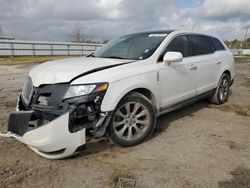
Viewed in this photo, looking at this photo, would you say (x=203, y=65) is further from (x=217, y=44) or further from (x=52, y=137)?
(x=52, y=137)

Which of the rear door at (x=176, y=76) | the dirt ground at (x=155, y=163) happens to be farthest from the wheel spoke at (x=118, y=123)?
the rear door at (x=176, y=76)

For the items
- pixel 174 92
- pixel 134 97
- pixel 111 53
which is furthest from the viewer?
pixel 111 53

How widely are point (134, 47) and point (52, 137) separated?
2.08 m

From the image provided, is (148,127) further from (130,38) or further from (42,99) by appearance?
(130,38)

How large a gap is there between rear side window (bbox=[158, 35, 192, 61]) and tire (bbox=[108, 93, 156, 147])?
0.85 m

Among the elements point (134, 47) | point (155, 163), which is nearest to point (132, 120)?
point (155, 163)

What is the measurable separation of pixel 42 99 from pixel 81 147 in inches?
30.1

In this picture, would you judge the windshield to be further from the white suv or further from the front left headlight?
the front left headlight

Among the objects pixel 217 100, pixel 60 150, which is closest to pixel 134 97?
pixel 60 150

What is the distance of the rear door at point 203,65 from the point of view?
3955mm

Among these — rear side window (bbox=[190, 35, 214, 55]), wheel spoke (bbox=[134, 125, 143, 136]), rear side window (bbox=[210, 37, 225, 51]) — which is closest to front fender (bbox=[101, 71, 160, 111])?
wheel spoke (bbox=[134, 125, 143, 136])

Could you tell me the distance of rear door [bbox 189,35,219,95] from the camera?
3955 millimetres

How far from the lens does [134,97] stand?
9.39 feet

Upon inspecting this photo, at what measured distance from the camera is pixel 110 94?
256 centimetres
